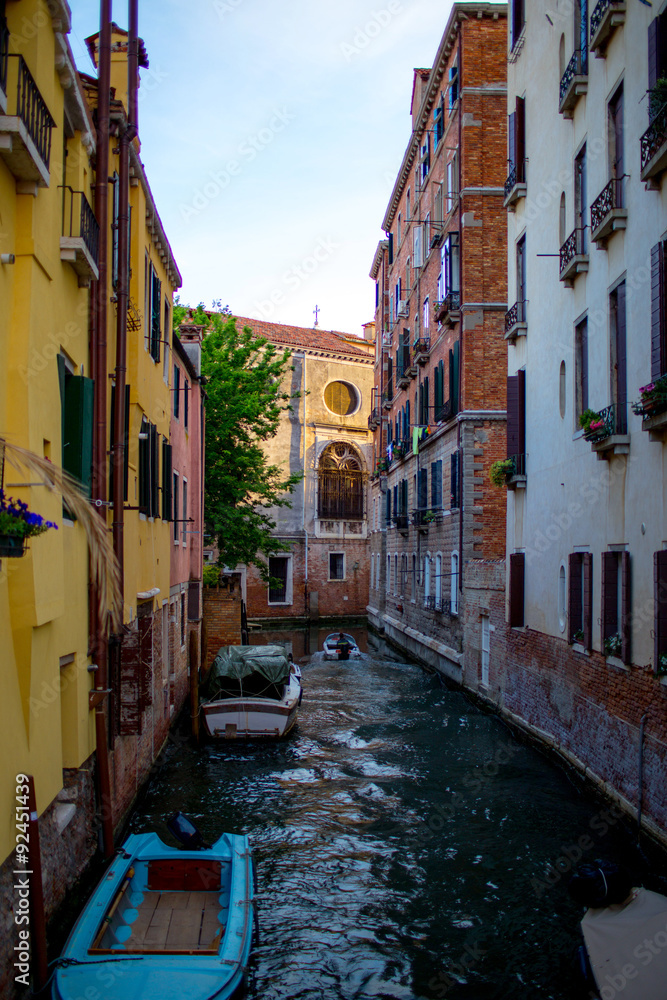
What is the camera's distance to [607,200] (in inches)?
429

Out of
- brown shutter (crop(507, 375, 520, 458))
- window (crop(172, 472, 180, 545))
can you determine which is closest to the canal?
window (crop(172, 472, 180, 545))

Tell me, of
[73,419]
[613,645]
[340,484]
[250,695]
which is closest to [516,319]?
[613,645]

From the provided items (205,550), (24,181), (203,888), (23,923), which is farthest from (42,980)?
(205,550)

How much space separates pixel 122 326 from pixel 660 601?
6.81 meters

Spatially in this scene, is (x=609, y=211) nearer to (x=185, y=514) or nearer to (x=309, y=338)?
(x=185, y=514)

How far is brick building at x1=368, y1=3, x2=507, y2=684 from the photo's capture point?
20859 mm

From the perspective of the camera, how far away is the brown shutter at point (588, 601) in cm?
1168

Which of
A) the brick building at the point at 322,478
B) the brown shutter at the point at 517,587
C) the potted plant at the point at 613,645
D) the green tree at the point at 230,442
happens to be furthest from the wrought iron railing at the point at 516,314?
the brick building at the point at 322,478

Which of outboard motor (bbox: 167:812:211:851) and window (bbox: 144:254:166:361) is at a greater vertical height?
window (bbox: 144:254:166:361)

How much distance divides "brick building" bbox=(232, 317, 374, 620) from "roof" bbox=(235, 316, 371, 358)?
71mm

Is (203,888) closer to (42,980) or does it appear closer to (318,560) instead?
(42,980)

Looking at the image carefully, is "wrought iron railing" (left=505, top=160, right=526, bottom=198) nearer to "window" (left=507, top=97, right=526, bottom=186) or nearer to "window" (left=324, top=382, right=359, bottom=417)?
"window" (left=507, top=97, right=526, bottom=186)

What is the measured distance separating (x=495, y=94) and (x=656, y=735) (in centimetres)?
1822

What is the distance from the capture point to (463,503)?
20.9m
